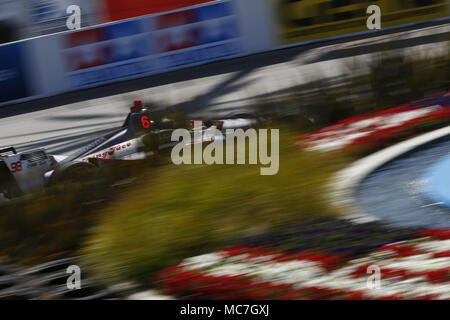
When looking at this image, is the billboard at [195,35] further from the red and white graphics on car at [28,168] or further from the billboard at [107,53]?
the red and white graphics on car at [28,168]

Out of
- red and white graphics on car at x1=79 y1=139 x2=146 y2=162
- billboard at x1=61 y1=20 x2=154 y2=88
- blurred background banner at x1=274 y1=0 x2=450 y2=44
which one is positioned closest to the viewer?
red and white graphics on car at x1=79 y1=139 x2=146 y2=162

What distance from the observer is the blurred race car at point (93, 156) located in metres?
7.71

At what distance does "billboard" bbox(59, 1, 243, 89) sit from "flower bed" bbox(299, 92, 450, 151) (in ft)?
29.3

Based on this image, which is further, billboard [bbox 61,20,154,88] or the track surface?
billboard [bbox 61,20,154,88]

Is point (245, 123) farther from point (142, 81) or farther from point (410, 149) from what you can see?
point (142, 81)

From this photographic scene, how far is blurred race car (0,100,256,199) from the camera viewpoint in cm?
771

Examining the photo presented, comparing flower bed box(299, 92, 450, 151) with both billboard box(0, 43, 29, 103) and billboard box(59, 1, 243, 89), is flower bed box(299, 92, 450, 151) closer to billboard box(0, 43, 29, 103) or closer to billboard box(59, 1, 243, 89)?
billboard box(59, 1, 243, 89)

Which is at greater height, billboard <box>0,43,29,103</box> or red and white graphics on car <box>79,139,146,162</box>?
billboard <box>0,43,29,103</box>

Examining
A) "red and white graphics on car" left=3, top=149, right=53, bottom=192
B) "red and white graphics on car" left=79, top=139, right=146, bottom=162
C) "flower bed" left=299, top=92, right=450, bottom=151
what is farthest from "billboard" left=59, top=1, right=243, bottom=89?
"flower bed" left=299, top=92, right=450, bottom=151

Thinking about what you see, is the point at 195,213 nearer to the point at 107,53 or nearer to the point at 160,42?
the point at 160,42

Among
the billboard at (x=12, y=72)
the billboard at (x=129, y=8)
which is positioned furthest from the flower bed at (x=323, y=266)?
the billboard at (x=129, y=8)

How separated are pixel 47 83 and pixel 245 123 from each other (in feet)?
33.1

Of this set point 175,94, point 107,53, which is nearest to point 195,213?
point 175,94
